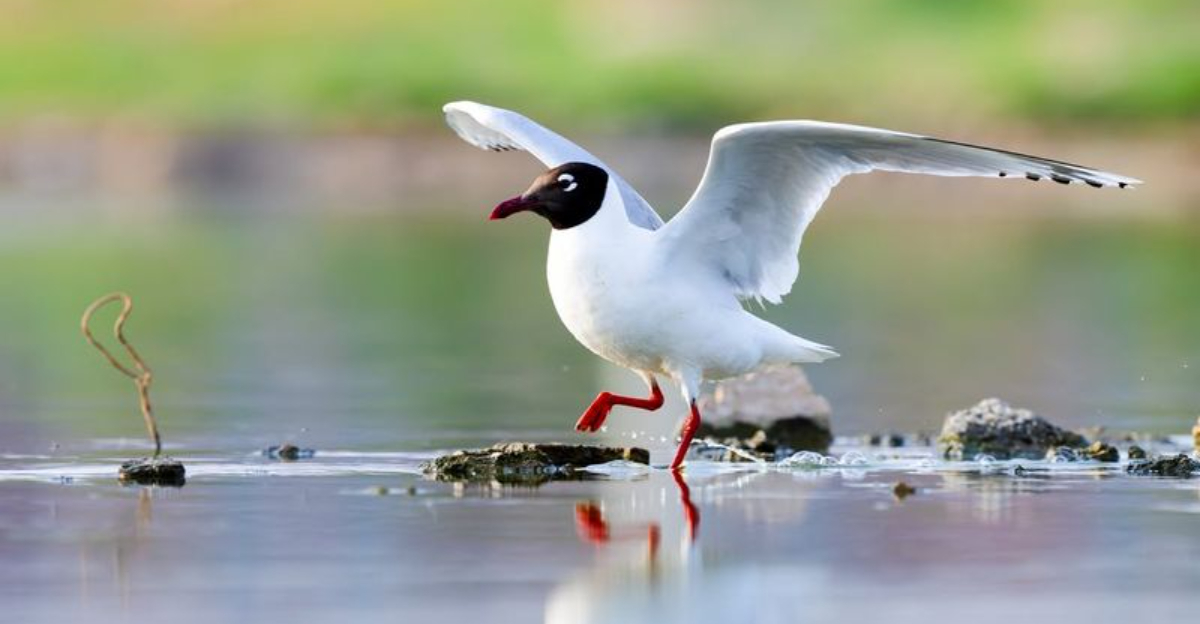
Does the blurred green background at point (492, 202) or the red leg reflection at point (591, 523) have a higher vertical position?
the blurred green background at point (492, 202)

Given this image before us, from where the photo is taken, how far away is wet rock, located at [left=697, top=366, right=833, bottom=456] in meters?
13.3

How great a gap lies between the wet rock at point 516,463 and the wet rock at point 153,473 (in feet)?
3.40

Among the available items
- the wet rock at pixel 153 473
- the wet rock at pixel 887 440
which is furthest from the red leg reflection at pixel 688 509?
the wet rock at pixel 153 473

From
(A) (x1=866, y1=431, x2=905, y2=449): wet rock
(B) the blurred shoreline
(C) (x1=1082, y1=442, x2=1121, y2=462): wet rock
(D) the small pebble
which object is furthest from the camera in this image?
(B) the blurred shoreline

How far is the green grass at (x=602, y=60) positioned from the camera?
171 ft

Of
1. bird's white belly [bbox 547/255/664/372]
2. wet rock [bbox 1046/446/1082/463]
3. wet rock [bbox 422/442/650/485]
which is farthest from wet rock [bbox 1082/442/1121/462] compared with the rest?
wet rock [bbox 422/442/650/485]

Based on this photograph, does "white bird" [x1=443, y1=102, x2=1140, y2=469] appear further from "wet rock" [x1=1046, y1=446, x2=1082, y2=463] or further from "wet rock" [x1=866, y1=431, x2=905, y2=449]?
"wet rock" [x1=1046, y1=446, x2=1082, y2=463]

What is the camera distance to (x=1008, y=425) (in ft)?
41.9

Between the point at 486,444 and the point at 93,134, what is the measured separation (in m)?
39.9

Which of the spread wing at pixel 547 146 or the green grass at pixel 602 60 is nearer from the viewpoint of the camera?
the spread wing at pixel 547 146

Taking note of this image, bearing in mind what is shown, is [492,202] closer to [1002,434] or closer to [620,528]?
[1002,434]

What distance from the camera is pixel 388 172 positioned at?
49.2 m

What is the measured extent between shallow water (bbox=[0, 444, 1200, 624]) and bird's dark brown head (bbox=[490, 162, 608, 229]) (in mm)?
1101

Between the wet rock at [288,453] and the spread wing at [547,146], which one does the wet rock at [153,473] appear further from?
the spread wing at [547,146]
